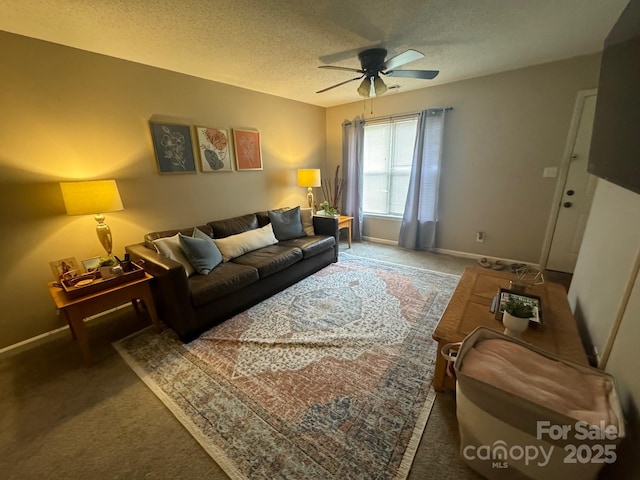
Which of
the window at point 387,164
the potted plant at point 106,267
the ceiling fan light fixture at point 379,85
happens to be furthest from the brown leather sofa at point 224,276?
the ceiling fan light fixture at point 379,85

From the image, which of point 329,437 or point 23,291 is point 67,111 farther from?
point 329,437

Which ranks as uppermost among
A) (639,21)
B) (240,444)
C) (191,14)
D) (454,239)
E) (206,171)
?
(191,14)

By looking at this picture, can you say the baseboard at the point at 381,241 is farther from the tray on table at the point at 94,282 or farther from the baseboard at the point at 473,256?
the tray on table at the point at 94,282

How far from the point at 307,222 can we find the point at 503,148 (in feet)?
8.88

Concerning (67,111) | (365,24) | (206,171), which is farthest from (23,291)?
(365,24)

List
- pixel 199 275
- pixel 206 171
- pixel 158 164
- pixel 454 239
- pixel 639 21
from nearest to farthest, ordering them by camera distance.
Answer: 1. pixel 639 21
2. pixel 199 275
3. pixel 158 164
4. pixel 206 171
5. pixel 454 239

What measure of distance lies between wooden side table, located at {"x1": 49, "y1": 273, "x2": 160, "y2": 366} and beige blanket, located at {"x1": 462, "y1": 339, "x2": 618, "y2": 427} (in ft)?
7.59

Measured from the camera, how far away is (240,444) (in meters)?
1.30

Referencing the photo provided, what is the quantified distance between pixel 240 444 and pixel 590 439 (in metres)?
A: 1.42

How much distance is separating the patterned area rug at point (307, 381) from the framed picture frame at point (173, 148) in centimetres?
171

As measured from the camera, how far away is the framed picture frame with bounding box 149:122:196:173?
2.60 meters

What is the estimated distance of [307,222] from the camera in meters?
3.64

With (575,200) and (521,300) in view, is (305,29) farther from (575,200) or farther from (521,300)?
(575,200)

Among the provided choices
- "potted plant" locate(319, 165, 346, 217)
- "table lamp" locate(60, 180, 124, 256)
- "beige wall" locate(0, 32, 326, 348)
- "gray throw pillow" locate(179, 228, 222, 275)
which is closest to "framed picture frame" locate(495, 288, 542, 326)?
"gray throw pillow" locate(179, 228, 222, 275)
